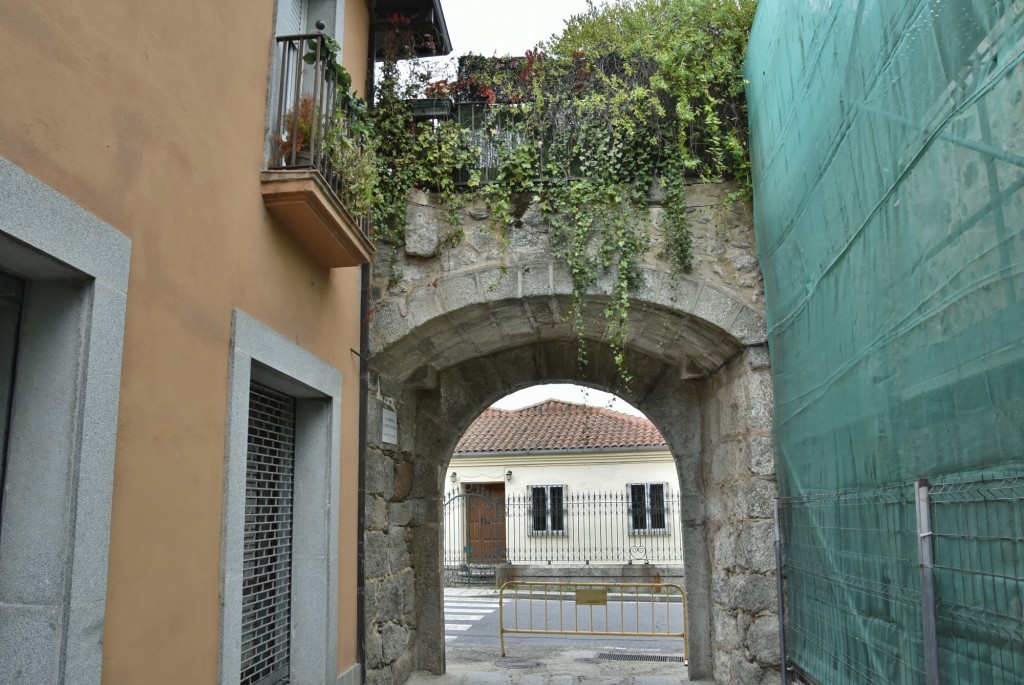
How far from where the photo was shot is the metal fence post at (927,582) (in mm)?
2619

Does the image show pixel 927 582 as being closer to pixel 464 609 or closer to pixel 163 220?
pixel 163 220

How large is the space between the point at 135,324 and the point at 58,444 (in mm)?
491

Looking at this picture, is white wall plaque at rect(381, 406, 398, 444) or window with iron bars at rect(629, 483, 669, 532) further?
window with iron bars at rect(629, 483, 669, 532)

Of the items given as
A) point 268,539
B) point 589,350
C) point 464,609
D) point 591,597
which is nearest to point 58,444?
point 268,539

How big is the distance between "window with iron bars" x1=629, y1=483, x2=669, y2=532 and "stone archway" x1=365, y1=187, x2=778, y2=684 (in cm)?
1143

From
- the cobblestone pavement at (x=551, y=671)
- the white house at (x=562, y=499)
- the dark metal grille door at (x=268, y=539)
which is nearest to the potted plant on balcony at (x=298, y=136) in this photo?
the dark metal grille door at (x=268, y=539)

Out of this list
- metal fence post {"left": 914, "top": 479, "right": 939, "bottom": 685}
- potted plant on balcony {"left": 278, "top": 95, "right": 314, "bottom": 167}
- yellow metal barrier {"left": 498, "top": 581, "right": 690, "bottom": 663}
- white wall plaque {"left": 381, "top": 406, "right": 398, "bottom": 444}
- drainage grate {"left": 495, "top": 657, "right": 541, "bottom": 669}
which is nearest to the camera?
metal fence post {"left": 914, "top": 479, "right": 939, "bottom": 685}

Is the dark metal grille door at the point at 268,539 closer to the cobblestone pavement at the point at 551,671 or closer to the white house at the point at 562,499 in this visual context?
the cobblestone pavement at the point at 551,671

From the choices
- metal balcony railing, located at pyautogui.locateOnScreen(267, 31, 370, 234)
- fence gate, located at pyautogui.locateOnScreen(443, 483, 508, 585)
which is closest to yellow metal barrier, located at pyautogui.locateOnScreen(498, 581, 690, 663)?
fence gate, located at pyautogui.locateOnScreen(443, 483, 508, 585)

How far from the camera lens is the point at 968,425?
7.89ft

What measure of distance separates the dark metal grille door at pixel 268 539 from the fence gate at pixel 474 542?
1316 cm

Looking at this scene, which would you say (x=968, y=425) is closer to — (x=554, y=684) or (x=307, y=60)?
(x=307, y=60)

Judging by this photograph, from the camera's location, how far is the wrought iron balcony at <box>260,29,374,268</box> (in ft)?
12.4

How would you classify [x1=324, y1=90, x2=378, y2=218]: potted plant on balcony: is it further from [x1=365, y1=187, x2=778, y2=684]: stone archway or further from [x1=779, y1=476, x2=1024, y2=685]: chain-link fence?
[x1=779, y1=476, x2=1024, y2=685]: chain-link fence
